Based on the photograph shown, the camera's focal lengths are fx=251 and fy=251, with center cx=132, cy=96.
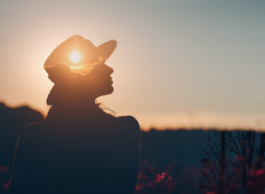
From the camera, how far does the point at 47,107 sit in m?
5.15

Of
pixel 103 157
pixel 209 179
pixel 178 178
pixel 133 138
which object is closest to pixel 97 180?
pixel 103 157

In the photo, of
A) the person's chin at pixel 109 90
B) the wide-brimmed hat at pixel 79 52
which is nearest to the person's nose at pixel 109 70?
the wide-brimmed hat at pixel 79 52

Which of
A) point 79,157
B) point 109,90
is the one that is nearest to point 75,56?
point 109,90

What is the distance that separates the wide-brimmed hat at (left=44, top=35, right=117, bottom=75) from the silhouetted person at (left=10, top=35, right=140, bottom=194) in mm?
20

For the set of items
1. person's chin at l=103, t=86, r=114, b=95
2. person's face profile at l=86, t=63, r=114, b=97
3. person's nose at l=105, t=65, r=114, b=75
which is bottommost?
person's chin at l=103, t=86, r=114, b=95

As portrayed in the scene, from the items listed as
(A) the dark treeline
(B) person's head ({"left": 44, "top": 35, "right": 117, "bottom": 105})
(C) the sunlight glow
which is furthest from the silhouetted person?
(A) the dark treeline

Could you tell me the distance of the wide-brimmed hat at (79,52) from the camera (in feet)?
16.4

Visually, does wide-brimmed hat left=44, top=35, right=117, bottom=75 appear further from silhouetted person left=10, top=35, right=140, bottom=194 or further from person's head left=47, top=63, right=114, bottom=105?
person's head left=47, top=63, right=114, bottom=105

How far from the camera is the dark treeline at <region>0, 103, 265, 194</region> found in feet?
15.9

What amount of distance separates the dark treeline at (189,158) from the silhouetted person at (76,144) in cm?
65

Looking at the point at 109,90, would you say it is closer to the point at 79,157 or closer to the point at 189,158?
the point at 79,157

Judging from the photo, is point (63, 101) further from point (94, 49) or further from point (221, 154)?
point (221, 154)

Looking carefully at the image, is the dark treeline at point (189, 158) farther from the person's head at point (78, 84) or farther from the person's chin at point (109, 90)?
the person's chin at point (109, 90)

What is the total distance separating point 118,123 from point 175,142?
6122 cm
